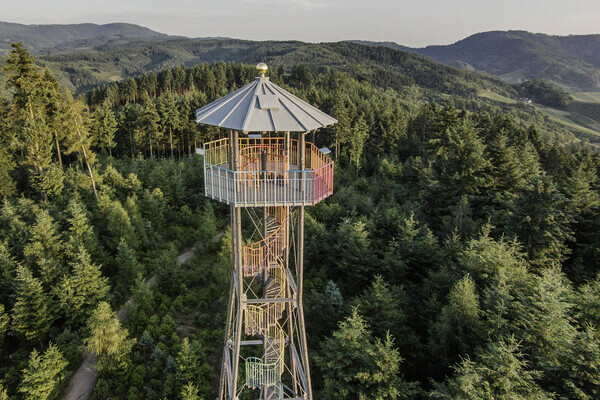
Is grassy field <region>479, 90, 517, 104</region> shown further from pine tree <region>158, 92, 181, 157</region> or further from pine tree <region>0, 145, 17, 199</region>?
pine tree <region>0, 145, 17, 199</region>

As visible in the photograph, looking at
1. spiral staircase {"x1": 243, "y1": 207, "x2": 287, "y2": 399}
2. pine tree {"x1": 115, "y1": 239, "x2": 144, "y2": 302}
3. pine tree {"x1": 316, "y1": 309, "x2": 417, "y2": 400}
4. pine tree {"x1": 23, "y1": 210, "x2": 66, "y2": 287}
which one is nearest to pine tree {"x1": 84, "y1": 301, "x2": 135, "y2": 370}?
pine tree {"x1": 23, "y1": 210, "x2": 66, "y2": 287}

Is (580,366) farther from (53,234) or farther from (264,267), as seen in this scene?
(53,234)

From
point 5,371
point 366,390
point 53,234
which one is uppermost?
point 53,234

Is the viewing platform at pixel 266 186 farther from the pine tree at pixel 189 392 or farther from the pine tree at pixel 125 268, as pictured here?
the pine tree at pixel 125 268

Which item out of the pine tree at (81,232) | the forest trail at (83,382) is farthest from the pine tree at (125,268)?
the forest trail at (83,382)

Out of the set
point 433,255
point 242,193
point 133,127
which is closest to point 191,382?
point 242,193

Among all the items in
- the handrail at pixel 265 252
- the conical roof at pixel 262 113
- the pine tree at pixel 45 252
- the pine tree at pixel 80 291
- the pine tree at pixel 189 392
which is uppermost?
the conical roof at pixel 262 113

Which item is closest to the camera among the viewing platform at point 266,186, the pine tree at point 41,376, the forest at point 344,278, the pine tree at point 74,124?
the viewing platform at point 266,186
